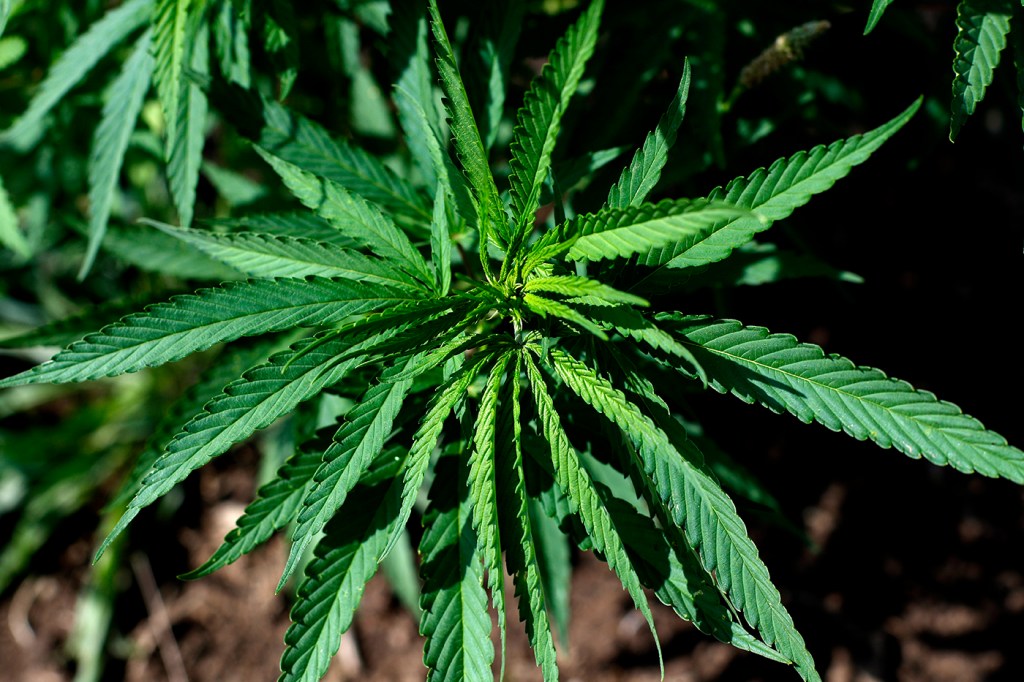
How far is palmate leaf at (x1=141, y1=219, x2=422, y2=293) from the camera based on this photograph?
1202 millimetres

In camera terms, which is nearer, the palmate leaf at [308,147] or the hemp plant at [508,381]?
the hemp plant at [508,381]

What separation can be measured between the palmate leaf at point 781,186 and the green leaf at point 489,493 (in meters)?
0.39

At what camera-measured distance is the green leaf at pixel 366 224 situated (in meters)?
1.22

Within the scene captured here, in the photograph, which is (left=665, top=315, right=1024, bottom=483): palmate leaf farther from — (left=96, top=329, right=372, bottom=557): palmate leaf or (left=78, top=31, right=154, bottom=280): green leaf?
(left=78, top=31, right=154, bottom=280): green leaf

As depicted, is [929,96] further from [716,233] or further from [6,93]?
[6,93]

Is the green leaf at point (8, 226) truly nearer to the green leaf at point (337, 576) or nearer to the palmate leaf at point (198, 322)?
the palmate leaf at point (198, 322)

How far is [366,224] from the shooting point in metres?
1.22

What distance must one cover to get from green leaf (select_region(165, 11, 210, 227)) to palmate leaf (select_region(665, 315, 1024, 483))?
3.20 feet


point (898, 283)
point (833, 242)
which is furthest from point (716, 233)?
point (898, 283)

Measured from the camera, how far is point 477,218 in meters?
1.25

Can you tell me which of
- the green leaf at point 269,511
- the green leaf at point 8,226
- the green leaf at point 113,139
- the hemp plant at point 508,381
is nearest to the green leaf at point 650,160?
the hemp plant at point 508,381

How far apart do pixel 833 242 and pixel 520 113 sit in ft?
6.95

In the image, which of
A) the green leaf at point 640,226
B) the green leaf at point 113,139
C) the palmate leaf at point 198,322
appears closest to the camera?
the green leaf at point 640,226

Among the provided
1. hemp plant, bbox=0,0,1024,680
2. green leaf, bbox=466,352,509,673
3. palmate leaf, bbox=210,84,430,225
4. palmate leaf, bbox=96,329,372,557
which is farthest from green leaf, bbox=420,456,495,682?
palmate leaf, bbox=210,84,430,225
